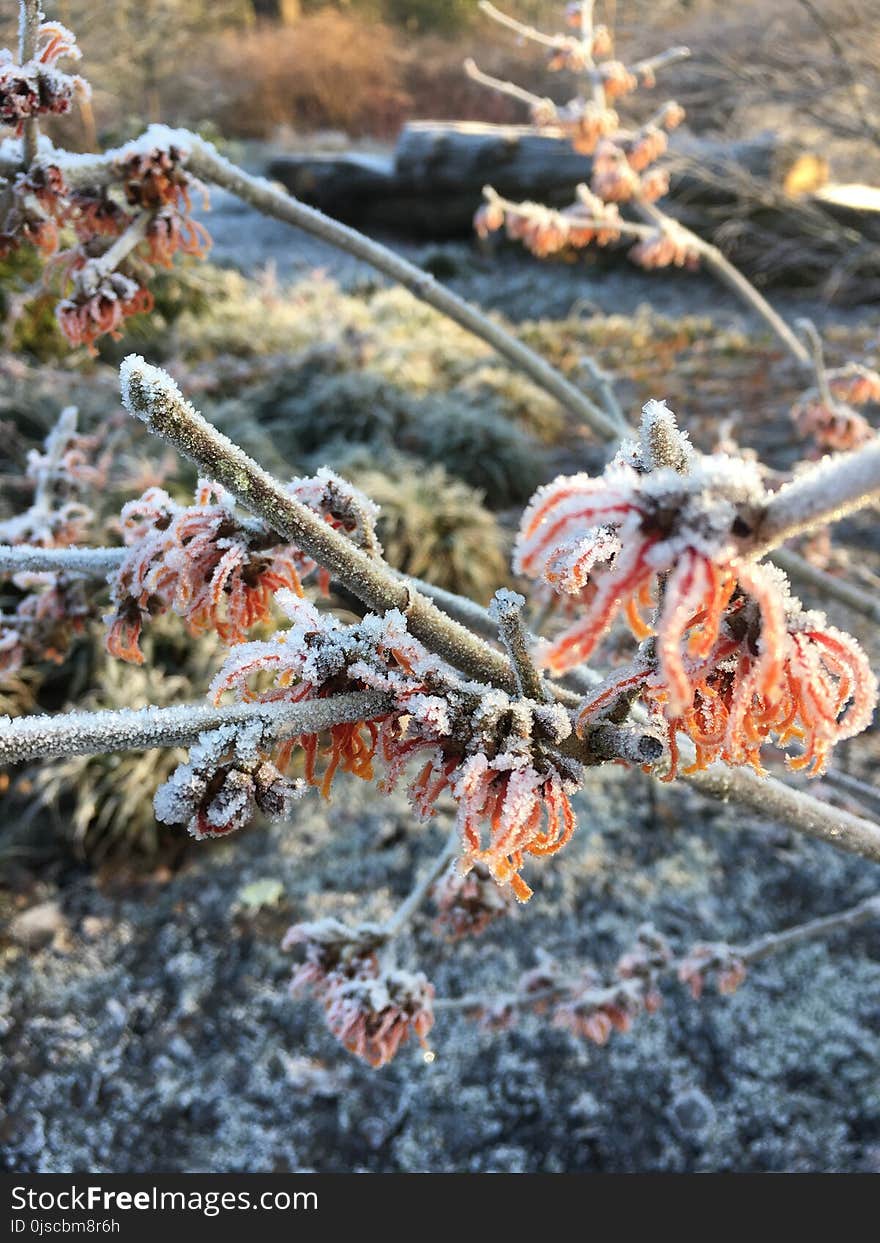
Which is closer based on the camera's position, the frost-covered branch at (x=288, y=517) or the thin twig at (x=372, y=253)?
the frost-covered branch at (x=288, y=517)

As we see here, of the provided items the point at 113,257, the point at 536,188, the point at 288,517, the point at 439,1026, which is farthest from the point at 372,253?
the point at 536,188

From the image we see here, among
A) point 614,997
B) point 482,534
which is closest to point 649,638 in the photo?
point 614,997

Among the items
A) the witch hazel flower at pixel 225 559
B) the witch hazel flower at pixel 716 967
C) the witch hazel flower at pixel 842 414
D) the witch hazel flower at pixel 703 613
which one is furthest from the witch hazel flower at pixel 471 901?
the witch hazel flower at pixel 842 414

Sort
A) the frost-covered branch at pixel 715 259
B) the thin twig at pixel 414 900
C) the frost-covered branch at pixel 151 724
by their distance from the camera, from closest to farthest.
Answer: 1. the frost-covered branch at pixel 151 724
2. the thin twig at pixel 414 900
3. the frost-covered branch at pixel 715 259

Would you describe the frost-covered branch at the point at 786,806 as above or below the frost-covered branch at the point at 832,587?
above

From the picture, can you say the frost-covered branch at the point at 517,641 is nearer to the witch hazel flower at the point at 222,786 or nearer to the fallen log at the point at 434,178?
the witch hazel flower at the point at 222,786

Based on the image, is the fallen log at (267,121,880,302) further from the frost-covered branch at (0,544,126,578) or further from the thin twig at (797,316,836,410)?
the frost-covered branch at (0,544,126,578)

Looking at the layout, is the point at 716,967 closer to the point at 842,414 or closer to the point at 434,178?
the point at 842,414

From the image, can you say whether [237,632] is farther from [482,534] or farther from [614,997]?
[482,534]
